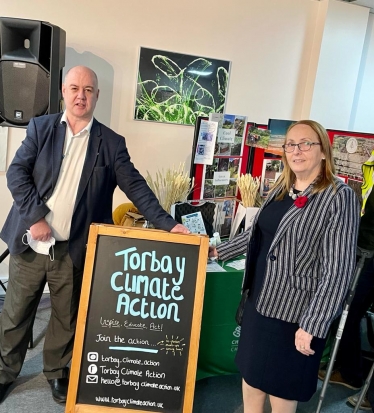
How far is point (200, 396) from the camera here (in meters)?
2.32

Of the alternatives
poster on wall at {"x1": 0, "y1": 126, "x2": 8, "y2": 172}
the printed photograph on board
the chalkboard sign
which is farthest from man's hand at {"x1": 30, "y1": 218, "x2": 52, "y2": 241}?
poster on wall at {"x1": 0, "y1": 126, "x2": 8, "y2": 172}

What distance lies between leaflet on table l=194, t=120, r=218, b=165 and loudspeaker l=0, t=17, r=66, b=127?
3.07 ft

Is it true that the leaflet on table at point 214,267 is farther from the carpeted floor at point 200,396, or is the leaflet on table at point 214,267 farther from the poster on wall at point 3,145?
the poster on wall at point 3,145

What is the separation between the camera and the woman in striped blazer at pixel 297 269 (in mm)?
1461

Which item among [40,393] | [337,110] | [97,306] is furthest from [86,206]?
[337,110]

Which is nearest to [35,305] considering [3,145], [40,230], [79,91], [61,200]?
[40,230]

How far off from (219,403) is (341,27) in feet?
11.0

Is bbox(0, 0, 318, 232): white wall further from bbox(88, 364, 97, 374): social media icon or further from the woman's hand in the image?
the woman's hand

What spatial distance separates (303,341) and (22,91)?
2.17 metres

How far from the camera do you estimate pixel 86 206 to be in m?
1.91

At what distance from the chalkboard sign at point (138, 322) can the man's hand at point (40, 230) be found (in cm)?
24

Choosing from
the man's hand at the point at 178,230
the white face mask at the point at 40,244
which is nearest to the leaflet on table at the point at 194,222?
the man's hand at the point at 178,230

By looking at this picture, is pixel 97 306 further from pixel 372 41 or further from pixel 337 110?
pixel 372 41

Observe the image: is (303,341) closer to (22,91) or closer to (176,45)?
(22,91)
